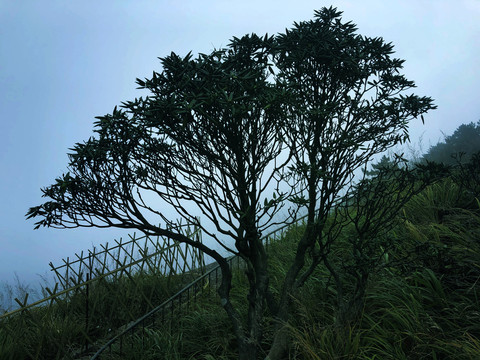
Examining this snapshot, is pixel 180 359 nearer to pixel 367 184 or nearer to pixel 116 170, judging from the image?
pixel 116 170

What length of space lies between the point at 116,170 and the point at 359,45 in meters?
3.88

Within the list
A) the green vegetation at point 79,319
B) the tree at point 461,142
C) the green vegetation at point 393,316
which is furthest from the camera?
the tree at point 461,142

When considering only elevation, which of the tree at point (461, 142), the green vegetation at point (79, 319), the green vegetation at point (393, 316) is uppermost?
the tree at point (461, 142)

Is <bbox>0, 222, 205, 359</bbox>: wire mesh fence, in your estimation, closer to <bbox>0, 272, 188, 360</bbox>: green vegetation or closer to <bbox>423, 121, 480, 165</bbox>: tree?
<bbox>0, 272, 188, 360</bbox>: green vegetation

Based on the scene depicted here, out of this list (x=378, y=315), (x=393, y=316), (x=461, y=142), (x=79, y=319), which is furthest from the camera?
(x=461, y=142)

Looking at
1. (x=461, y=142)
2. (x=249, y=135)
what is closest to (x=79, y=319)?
(x=249, y=135)

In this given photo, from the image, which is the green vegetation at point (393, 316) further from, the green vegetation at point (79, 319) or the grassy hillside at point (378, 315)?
the green vegetation at point (79, 319)

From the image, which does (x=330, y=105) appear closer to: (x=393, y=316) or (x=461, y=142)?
(x=393, y=316)

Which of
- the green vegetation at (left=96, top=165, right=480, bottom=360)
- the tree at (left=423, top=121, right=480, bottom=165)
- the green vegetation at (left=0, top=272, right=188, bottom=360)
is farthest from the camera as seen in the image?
the tree at (left=423, top=121, right=480, bottom=165)

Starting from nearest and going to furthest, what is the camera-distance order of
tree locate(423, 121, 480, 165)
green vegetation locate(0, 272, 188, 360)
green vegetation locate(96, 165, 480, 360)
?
green vegetation locate(96, 165, 480, 360) < green vegetation locate(0, 272, 188, 360) < tree locate(423, 121, 480, 165)

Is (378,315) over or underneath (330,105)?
underneath

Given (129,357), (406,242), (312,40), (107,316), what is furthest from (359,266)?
(107,316)

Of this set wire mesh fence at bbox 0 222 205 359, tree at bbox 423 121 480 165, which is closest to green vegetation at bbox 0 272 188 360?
wire mesh fence at bbox 0 222 205 359

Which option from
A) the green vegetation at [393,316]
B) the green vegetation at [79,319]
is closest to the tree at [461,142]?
the green vegetation at [393,316]
